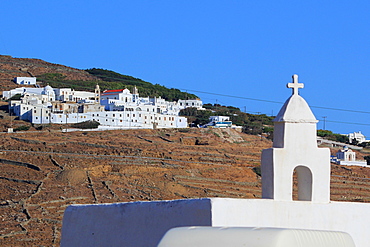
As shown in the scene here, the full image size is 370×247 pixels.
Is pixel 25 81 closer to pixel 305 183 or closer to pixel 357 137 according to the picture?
pixel 357 137

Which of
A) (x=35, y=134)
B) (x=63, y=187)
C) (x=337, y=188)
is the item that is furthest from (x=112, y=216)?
(x=35, y=134)

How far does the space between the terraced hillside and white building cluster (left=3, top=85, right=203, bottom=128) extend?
547 centimetres

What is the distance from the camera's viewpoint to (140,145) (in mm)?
52500

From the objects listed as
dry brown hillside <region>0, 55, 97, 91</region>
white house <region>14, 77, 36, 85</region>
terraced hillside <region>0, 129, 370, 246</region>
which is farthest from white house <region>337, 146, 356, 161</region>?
dry brown hillside <region>0, 55, 97, 91</region>

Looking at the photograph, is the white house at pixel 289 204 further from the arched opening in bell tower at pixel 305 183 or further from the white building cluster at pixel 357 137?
the white building cluster at pixel 357 137

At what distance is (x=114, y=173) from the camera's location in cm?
4081

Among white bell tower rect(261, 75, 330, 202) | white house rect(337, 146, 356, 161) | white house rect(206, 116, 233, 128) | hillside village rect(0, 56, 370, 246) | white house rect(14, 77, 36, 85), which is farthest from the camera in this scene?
white house rect(14, 77, 36, 85)

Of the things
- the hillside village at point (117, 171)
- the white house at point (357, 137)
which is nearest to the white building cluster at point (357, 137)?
the white house at point (357, 137)

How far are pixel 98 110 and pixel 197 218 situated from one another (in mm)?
62056

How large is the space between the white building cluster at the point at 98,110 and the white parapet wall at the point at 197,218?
182 feet

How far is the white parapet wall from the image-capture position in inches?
312

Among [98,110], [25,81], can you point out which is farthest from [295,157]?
[25,81]

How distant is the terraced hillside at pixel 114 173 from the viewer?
28266 mm

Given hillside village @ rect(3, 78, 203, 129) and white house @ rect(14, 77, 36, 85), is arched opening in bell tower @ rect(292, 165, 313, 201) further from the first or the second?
white house @ rect(14, 77, 36, 85)
